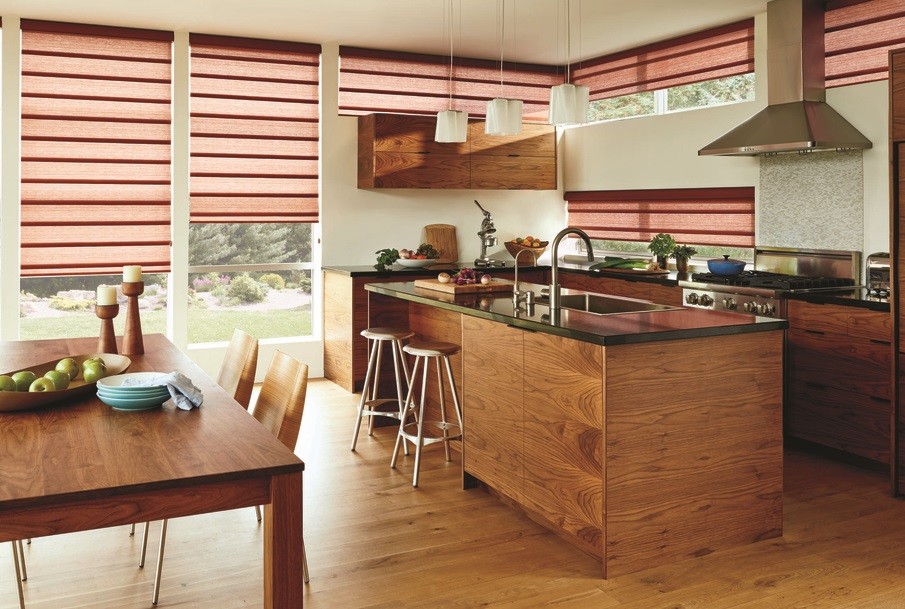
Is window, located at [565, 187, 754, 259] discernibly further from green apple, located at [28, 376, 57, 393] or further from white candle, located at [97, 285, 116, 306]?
green apple, located at [28, 376, 57, 393]

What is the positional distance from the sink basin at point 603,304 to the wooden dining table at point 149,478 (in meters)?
2.22

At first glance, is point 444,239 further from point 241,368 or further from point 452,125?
point 241,368

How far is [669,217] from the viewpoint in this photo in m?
6.87

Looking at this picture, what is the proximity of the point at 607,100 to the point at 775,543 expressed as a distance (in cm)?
484

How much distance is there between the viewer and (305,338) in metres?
7.13

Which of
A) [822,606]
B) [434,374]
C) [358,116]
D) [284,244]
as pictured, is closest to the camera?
[822,606]

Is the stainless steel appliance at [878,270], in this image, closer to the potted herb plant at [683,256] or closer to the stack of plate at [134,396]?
the potted herb plant at [683,256]

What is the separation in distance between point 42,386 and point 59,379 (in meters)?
0.05

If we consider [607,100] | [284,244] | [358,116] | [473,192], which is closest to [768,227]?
[607,100]

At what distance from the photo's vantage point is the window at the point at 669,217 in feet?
20.4

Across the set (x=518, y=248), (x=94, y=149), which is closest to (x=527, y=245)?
(x=518, y=248)

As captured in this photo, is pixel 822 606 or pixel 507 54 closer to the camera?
pixel 822 606

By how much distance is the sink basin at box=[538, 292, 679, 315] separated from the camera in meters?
4.13

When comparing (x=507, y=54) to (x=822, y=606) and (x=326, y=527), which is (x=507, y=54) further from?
(x=822, y=606)
